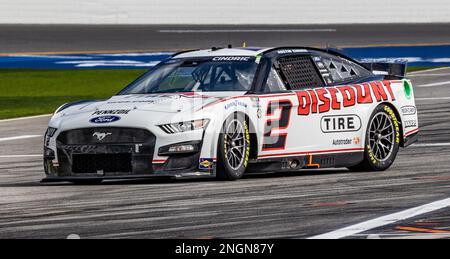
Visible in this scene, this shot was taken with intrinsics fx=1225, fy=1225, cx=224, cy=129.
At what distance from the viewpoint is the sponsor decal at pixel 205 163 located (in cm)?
1130

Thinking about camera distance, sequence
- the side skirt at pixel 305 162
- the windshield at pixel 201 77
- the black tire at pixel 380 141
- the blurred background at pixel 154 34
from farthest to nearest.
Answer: the blurred background at pixel 154 34, the black tire at pixel 380 141, the windshield at pixel 201 77, the side skirt at pixel 305 162

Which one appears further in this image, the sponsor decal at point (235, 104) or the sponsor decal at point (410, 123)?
the sponsor decal at point (410, 123)

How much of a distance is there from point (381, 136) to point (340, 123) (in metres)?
0.58

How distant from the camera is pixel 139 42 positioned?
39.4 m

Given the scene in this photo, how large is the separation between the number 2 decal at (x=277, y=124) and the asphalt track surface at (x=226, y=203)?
35 centimetres

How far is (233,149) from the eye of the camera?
11.5 meters

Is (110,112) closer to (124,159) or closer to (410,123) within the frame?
(124,159)

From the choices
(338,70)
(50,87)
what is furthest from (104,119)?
(50,87)

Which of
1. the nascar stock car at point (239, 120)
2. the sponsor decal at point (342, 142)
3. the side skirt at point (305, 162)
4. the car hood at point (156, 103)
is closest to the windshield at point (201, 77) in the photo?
the nascar stock car at point (239, 120)

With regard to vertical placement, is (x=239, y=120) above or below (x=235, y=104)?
below

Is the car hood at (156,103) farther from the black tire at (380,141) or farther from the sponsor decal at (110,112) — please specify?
the black tire at (380,141)
